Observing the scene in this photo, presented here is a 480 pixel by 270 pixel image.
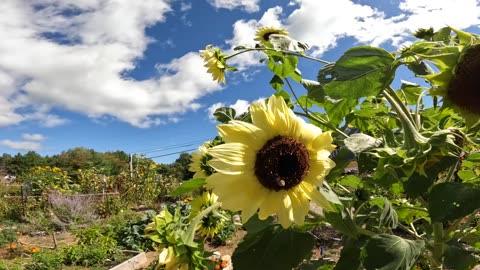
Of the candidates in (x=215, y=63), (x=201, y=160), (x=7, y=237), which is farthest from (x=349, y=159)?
(x=7, y=237)

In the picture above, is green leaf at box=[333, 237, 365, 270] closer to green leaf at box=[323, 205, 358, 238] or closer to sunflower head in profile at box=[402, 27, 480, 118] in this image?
green leaf at box=[323, 205, 358, 238]

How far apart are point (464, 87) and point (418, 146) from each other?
0.30 feet

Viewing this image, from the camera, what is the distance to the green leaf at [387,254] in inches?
26.4

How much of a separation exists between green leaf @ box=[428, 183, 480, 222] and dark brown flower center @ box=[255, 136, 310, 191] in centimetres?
19

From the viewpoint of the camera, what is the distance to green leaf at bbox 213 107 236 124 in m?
0.97

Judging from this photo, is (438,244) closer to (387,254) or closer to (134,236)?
(387,254)

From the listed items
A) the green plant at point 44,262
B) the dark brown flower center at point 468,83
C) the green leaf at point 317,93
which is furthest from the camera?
the green plant at point 44,262

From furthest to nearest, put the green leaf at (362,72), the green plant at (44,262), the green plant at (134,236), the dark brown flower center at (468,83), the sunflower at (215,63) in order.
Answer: the green plant at (134,236) < the green plant at (44,262) < the sunflower at (215,63) < the green leaf at (362,72) < the dark brown flower center at (468,83)

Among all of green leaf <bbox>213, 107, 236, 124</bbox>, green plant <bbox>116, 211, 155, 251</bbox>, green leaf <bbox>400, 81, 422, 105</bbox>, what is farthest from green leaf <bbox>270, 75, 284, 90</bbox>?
green plant <bbox>116, 211, 155, 251</bbox>

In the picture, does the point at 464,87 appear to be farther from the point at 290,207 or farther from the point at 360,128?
the point at 360,128

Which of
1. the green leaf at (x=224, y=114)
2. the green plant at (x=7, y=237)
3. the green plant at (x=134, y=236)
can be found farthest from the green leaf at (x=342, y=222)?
the green plant at (x=7, y=237)

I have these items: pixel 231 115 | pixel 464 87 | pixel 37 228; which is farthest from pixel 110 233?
pixel 464 87

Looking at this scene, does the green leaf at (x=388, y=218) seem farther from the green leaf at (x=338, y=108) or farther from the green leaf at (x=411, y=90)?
the green leaf at (x=411, y=90)

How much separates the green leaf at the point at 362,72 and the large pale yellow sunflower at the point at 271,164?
7 cm
